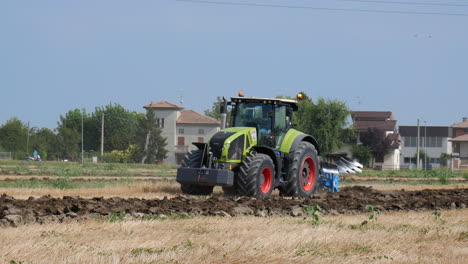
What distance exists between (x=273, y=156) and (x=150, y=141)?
78.9m

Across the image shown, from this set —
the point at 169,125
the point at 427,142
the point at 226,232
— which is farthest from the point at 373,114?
the point at 226,232

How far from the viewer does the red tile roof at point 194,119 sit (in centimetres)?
11769

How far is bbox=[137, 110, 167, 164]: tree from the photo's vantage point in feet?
331

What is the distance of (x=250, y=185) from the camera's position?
71.4ft

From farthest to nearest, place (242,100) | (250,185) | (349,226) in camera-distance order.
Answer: (242,100) → (250,185) → (349,226)

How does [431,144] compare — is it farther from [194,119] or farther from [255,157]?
[255,157]

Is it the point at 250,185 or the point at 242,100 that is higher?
the point at 242,100

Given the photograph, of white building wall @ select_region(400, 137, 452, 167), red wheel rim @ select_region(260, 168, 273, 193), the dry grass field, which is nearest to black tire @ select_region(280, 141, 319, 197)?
red wheel rim @ select_region(260, 168, 273, 193)

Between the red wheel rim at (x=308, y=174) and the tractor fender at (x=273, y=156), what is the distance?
1.21 meters

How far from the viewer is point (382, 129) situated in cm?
10950

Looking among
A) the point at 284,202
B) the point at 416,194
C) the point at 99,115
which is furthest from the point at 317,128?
the point at 284,202

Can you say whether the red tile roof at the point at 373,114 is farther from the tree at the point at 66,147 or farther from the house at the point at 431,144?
the tree at the point at 66,147

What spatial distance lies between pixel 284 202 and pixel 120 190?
7058 mm

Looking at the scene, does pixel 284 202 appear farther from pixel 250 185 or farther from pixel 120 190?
pixel 120 190
